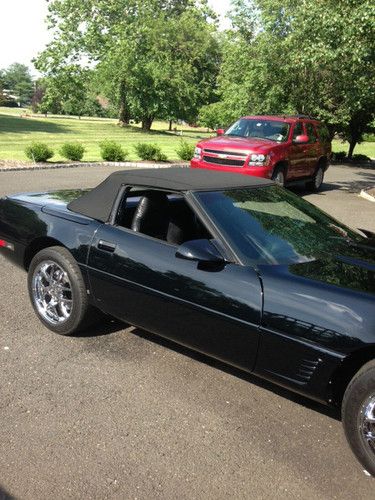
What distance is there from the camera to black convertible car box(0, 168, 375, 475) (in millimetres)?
2760

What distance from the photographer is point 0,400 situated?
3232 mm

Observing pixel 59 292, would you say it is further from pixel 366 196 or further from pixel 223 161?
pixel 366 196

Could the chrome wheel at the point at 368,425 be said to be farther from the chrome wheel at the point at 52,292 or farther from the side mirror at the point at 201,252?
the chrome wheel at the point at 52,292

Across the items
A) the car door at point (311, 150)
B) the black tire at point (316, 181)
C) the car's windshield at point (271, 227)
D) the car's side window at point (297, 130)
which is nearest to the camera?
the car's windshield at point (271, 227)

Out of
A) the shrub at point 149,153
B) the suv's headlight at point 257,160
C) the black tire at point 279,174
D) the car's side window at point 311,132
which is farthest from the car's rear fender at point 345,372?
the shrub at point 149,153

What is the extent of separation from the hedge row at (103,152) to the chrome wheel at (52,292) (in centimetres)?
1393

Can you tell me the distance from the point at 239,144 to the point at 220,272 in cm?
871

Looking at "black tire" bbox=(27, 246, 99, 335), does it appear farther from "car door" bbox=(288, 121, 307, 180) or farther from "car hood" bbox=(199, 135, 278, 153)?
"car door" bbox=(288, 121, 307, 180)

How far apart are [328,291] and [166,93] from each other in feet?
142

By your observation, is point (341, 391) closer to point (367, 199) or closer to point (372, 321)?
point (372, 321)

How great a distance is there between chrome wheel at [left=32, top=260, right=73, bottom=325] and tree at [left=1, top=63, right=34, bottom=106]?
125722 millimetres

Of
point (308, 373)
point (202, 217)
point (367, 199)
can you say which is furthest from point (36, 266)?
point (367, 199)

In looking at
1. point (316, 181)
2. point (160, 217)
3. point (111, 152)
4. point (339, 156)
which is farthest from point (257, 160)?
point (339, 156)

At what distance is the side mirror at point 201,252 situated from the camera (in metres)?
3.11
